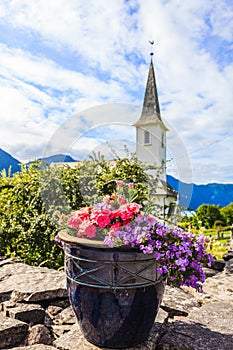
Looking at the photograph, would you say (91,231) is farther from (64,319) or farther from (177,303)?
(177,303)

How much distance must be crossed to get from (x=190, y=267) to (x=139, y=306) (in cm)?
37

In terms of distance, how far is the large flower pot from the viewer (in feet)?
5.69

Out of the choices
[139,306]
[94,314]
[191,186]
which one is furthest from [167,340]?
[191,186]

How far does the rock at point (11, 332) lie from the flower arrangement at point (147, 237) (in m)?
0.72

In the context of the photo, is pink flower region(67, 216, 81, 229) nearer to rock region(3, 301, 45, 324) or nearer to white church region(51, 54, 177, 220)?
rock region(3, 301, 45, 324)

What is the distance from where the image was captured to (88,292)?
5.83 ft

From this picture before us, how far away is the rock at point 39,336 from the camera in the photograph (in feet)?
6.70

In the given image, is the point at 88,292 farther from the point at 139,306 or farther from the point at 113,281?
the point at 139,306

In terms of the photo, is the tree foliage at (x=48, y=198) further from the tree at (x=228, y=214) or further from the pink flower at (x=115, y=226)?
the tree at (x=228, y=214)

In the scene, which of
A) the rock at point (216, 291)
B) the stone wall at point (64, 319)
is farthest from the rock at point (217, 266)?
the stone wall at point (64, 319)

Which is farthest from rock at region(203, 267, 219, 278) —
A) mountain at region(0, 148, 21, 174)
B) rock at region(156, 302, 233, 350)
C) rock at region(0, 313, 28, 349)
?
mountain at region(0, 148, 21, 174)

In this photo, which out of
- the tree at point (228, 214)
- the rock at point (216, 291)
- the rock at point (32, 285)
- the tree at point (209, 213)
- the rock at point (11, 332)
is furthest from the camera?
the tree at point (228, 214)

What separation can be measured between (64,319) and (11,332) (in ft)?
1.27

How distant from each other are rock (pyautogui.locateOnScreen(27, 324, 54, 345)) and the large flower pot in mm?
373
